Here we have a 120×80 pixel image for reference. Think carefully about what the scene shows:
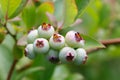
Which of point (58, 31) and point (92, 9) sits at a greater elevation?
point (58, 31)

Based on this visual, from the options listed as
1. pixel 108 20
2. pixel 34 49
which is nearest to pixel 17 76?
pixel 34 49

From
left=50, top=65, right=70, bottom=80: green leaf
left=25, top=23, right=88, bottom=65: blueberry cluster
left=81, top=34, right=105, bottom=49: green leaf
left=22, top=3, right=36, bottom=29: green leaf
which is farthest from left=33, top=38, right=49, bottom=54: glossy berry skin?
left=50, top=65, right=70, bottom=80: green leaf

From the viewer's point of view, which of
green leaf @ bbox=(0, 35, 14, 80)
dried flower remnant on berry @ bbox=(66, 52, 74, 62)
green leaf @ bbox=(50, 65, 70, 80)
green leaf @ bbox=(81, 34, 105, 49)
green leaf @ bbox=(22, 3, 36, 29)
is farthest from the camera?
green leaf @ bbox=(50, 65, 70, 80)

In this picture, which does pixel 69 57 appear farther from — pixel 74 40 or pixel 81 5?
pixel 81 5

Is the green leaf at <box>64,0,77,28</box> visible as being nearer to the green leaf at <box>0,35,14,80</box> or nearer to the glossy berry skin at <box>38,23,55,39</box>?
the glossy berry skin at <box>38,23,55,39</box>

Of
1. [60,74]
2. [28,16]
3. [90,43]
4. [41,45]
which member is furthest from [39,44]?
[60,74]

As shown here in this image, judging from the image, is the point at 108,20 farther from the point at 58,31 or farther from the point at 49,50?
the point at 49,50

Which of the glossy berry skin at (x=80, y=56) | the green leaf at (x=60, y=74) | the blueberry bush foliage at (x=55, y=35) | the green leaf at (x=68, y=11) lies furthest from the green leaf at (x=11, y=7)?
the green leaf at (x=60, y=74)
